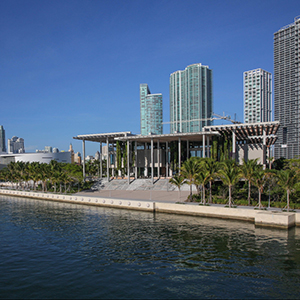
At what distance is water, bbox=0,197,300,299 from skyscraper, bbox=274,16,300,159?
150 m

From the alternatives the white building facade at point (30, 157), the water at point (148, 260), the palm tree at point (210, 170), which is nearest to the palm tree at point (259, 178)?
the palm tree at point (210, 170)

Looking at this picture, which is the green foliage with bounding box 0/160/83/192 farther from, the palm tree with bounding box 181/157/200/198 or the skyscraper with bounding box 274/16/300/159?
the skyscraper with bounding box 274/16/300/159

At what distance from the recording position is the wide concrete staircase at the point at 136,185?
72963 millimetres

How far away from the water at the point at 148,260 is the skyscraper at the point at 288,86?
149883 millimetres

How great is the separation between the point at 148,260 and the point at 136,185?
179 feet

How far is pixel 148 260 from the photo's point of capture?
23.8 meters

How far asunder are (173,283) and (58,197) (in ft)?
177

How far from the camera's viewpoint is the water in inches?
718

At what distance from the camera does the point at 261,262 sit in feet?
76.1

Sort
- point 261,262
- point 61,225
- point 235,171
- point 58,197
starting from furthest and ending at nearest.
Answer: point 58,197
point 235,171
point 61,225
point 261,262

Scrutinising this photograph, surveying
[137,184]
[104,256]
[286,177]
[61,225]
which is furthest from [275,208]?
[137,184]

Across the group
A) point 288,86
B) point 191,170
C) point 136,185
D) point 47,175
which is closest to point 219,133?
point 136,185

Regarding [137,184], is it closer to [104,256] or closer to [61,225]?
[61,225]

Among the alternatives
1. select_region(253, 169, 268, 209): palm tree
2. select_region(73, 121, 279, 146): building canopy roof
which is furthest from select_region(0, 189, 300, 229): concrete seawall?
select_region(73, 121, 279, 146): building canopy roof
